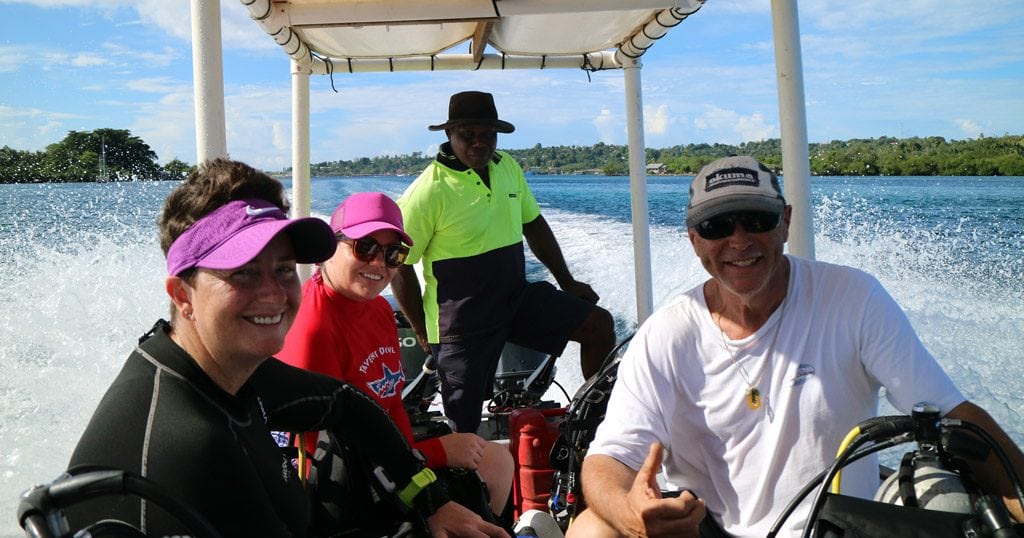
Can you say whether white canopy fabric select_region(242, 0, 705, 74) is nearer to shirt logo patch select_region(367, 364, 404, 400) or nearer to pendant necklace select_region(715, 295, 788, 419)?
shirt logo patch select_region(367, 364, 404, 400)

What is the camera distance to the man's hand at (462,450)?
8.83ft

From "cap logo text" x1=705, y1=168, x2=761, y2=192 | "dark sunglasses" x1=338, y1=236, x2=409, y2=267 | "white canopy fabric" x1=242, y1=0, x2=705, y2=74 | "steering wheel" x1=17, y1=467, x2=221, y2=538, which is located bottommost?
"steering wheel" x1=17, y1=467, x2=221, y2=538

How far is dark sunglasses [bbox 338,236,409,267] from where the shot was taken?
2744 mm

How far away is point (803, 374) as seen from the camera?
6.90 ft

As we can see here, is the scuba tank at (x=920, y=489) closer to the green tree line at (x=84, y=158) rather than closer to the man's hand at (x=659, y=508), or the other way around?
the man's hand at (x=659, y=508)

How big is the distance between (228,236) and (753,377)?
1273mm

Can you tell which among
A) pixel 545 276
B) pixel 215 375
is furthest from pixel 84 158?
pixel 215 375

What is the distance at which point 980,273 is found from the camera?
15.9 meters

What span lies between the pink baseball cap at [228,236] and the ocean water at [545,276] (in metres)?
0.23

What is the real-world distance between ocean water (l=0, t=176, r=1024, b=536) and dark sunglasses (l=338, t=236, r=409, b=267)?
0.69m

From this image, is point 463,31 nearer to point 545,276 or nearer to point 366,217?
point 366,217

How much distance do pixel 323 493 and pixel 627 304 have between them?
835 cm

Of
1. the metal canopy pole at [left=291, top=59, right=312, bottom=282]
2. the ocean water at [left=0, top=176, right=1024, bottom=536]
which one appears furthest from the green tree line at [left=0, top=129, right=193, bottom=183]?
the metal canopy pole at [left=291, top=59, right=312, bottom=282]

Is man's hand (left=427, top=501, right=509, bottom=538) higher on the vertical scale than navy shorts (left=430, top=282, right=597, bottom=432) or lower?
lower
